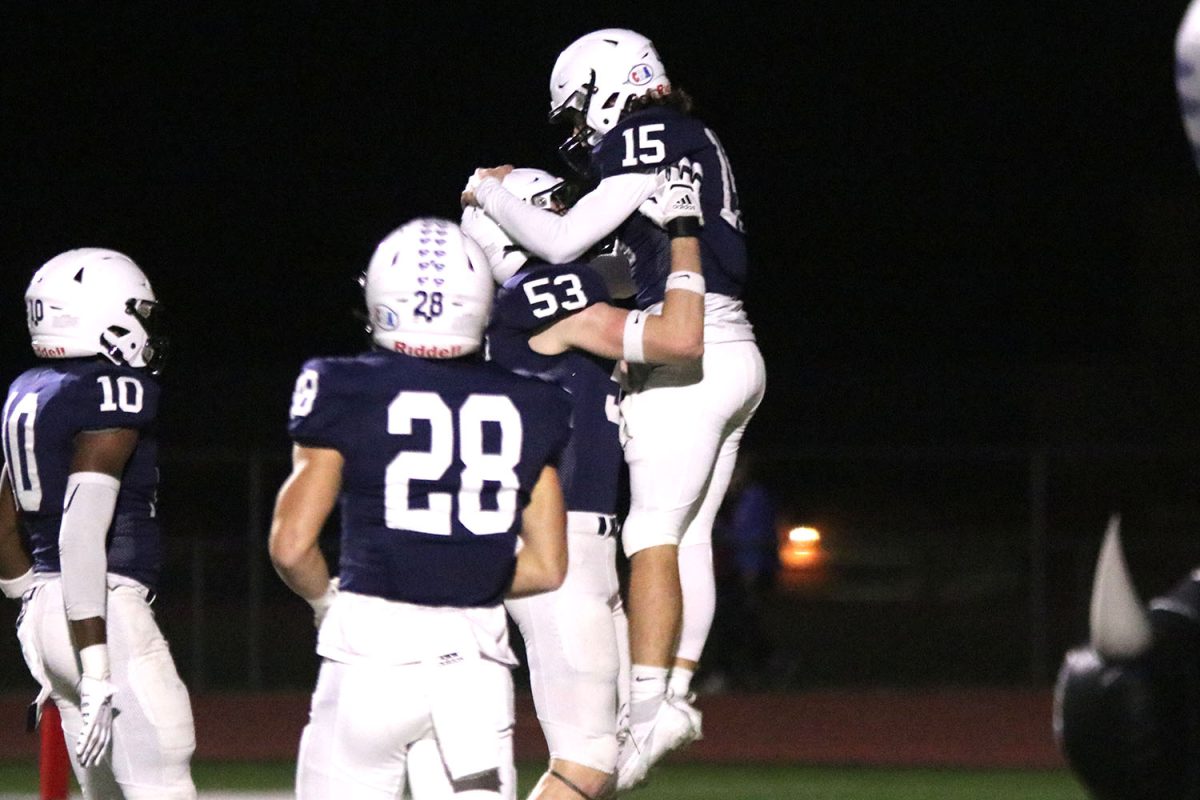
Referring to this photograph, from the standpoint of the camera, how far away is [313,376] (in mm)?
4375

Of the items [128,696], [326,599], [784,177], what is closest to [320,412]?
[326,599]

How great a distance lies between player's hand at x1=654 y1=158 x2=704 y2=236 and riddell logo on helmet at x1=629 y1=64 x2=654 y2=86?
0.33 metres

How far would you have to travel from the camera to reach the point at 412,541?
4.38m

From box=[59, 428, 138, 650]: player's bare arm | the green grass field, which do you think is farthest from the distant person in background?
box=[59, 428, 138, 650]: player's bare arm

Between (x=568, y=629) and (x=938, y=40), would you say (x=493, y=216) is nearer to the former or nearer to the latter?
(x=568, y=629)

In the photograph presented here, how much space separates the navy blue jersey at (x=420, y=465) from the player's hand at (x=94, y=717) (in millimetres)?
1083

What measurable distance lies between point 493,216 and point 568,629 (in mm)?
1258

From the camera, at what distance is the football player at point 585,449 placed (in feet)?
18.0

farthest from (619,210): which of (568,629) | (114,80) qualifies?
(114,80)

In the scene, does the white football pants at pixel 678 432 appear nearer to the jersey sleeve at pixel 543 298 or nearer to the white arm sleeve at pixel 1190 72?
the jersey sleeve at pixel 543 298

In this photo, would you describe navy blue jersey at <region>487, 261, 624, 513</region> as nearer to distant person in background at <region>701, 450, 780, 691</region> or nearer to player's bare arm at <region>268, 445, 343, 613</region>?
player's bare arm at <region>268, 445, 343, 613</region>

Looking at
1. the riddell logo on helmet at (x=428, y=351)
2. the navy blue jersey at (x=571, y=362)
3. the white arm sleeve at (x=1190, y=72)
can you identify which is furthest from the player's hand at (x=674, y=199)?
the white arm sleeve at (x=1190, y=72)

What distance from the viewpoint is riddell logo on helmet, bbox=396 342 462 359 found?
14.9 feet

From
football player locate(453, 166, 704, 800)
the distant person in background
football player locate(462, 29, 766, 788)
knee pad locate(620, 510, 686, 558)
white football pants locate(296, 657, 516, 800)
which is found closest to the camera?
white football pants locate(296, 657, 516, 800)
